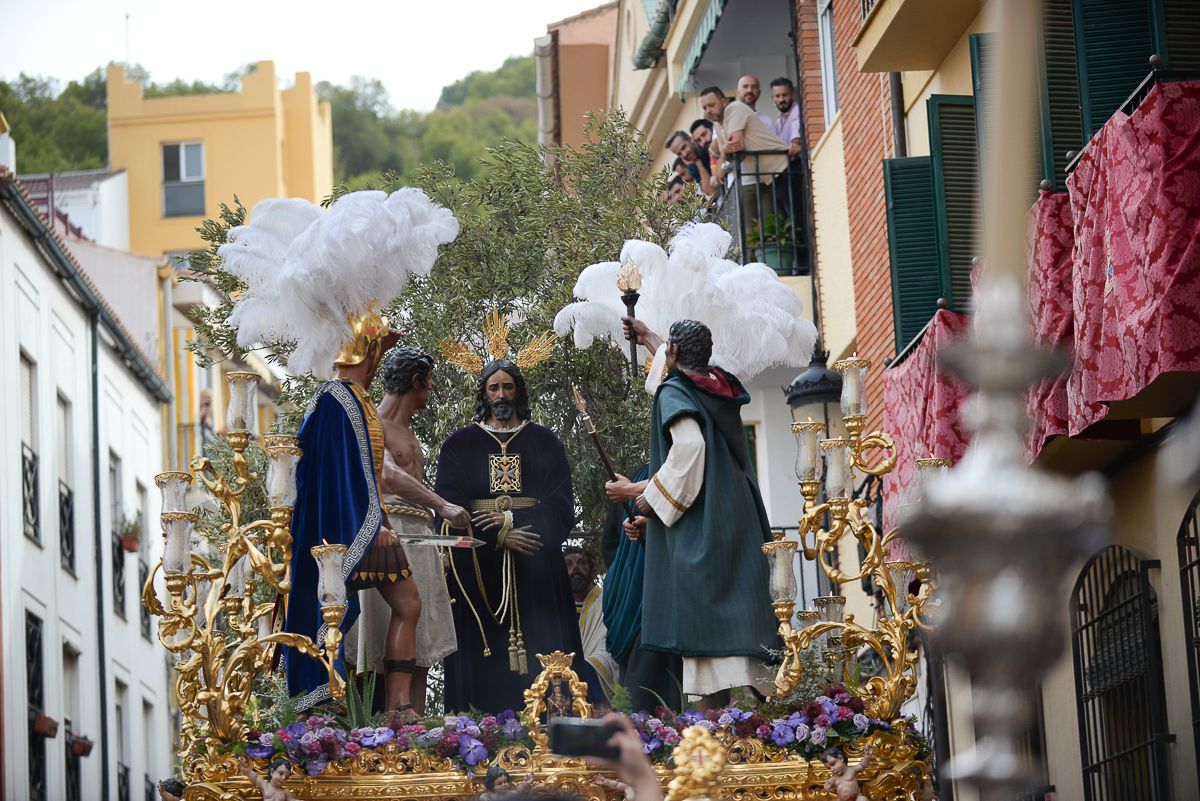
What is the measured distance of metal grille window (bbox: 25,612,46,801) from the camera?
2216 cm

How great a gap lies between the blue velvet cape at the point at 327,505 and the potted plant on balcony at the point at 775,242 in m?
10.1

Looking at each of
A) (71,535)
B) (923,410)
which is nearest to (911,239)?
(923,410)

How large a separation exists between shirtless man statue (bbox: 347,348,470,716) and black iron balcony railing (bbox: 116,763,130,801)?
16930mm

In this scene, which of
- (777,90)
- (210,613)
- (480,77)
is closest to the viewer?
(210,613)

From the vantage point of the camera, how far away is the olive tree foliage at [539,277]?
14633 millimetres

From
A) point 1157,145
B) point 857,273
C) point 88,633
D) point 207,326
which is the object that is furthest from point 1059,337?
point 88,633

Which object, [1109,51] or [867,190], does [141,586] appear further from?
[1109,51]

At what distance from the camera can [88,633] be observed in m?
25.3

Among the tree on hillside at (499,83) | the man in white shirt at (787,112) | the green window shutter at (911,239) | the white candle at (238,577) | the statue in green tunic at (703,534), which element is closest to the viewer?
the statue in green tunic at (703,534)

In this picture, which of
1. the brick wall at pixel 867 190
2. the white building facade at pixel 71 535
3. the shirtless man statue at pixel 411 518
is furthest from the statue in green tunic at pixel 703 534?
the white building facade at pixel 71 535

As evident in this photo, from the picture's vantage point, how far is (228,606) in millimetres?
9062

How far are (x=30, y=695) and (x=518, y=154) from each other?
8.74 meters

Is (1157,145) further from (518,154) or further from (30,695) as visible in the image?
(30,695)

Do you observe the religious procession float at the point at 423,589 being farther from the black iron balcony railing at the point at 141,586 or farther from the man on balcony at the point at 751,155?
the black iron balcony railing at the point at 141,586
